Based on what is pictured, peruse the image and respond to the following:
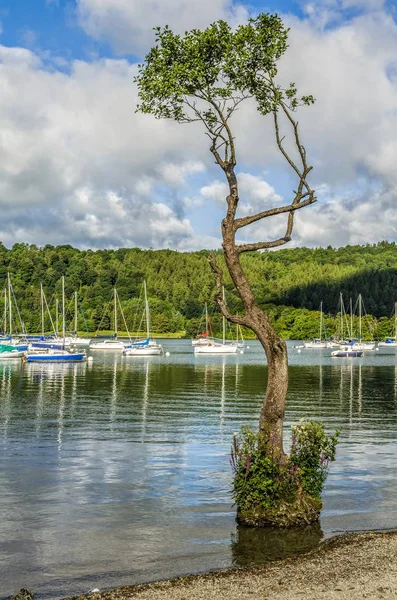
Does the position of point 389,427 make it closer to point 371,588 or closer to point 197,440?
point 197,440

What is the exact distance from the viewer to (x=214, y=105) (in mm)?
18422

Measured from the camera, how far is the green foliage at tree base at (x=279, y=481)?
1728 cm

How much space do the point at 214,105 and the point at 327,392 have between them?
43.8 m

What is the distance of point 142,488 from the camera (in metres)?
22.5

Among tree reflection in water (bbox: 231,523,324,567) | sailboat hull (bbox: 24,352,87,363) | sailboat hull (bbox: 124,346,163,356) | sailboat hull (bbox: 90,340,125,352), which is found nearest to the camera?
tree reflection in water (bbox: 231,523,324,567)

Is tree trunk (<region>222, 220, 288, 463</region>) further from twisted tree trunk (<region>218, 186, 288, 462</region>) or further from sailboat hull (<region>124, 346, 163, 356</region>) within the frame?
sailboat hull (<region>124, 346, 163, 356</region>)

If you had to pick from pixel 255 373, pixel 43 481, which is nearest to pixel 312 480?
pixel 43 481

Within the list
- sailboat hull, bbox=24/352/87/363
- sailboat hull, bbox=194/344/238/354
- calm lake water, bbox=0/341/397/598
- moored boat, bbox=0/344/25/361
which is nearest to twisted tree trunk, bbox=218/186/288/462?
calm lake water, bbox=0/341/397/598

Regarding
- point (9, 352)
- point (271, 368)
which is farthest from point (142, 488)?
point (9, 352)

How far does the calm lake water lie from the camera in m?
15.7

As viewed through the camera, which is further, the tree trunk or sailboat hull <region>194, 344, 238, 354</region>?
sailboat hull <region>194, 344, 238, 354</region>

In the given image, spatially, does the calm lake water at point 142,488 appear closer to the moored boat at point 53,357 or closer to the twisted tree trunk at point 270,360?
the twisted tree trunk at point 270,360

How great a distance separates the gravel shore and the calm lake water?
114 cm

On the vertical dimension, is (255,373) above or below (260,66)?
below
